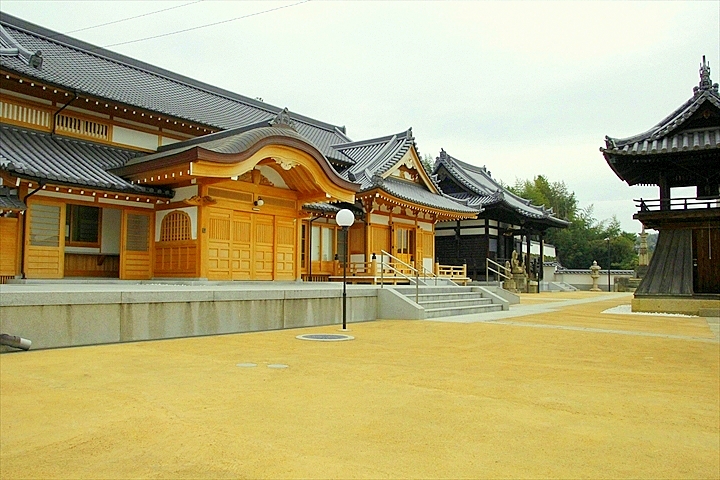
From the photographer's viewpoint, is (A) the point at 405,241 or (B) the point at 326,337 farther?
(A) the point at 405,241

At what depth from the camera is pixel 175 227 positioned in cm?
1501

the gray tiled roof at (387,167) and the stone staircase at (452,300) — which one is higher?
the gray tiled roof at (387,167)

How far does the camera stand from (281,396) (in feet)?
17.1

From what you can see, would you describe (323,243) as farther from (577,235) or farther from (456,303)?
(577,235)

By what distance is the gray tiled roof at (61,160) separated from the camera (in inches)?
475

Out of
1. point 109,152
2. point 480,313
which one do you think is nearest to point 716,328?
point 480,313

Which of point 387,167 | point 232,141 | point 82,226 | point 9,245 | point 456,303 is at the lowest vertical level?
point 456,303

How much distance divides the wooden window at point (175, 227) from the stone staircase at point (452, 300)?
6.02 meters

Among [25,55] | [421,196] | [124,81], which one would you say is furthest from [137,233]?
[421,196]

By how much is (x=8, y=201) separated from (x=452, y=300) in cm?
1181

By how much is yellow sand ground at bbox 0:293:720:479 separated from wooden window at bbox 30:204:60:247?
6.72 metres

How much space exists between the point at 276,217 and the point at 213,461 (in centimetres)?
1319

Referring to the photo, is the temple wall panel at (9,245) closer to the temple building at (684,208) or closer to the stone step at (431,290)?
the stone step at (431,290)

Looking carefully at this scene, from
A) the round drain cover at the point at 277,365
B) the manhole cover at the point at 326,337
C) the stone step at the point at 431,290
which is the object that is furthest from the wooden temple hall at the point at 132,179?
the round drain cover at the point at 277,365
